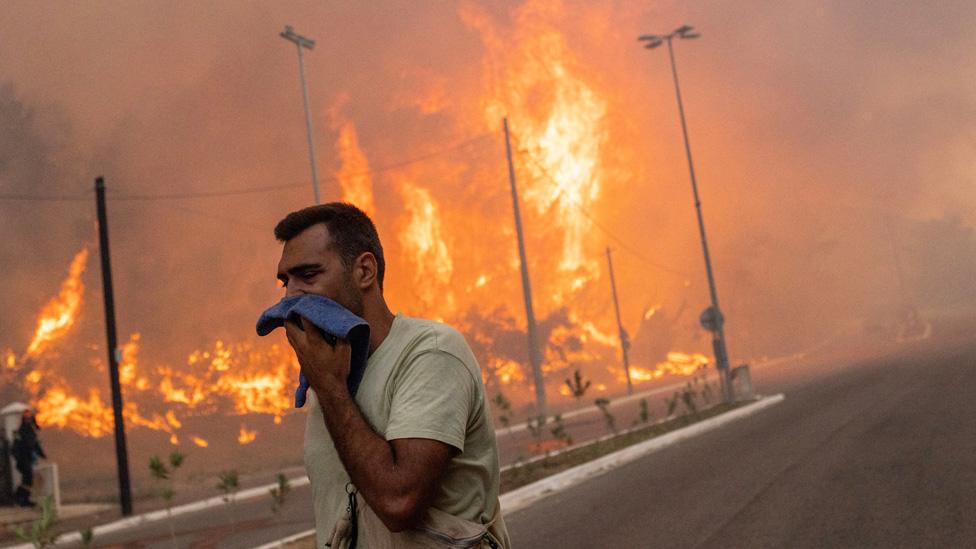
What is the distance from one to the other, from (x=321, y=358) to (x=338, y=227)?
0.94 ft

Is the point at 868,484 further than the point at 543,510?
No

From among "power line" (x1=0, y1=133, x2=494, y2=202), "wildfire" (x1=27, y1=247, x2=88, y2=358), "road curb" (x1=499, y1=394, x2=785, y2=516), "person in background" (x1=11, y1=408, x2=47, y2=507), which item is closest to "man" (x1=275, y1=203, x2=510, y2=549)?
"road curb" (x1=499, y1=394, x2=785, y2=516)

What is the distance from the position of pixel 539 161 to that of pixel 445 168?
6.64m

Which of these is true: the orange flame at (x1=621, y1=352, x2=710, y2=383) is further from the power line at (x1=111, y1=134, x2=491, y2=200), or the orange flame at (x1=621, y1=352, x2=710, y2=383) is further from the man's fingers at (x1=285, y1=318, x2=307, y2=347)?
the man's fingers at (x1=285, y1=318, x2=307, y2=347)

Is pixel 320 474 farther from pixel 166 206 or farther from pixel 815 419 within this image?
pixel 166 206

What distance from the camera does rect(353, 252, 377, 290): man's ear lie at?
1620 millimetres

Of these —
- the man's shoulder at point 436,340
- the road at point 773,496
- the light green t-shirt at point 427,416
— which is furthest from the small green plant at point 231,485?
the man's shoulder at point 436,340

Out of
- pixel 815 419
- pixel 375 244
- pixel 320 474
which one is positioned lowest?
pixel 815 419

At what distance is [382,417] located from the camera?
152cm

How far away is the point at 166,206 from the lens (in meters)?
47.8

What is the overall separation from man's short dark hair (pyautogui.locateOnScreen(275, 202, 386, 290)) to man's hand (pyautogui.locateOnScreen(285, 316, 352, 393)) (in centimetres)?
18

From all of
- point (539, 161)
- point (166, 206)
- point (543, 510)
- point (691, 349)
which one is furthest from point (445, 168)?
point (543, 510)

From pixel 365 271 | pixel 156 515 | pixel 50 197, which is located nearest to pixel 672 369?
pixel 50 197

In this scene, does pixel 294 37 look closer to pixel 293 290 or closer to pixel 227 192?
pixel 293 290
